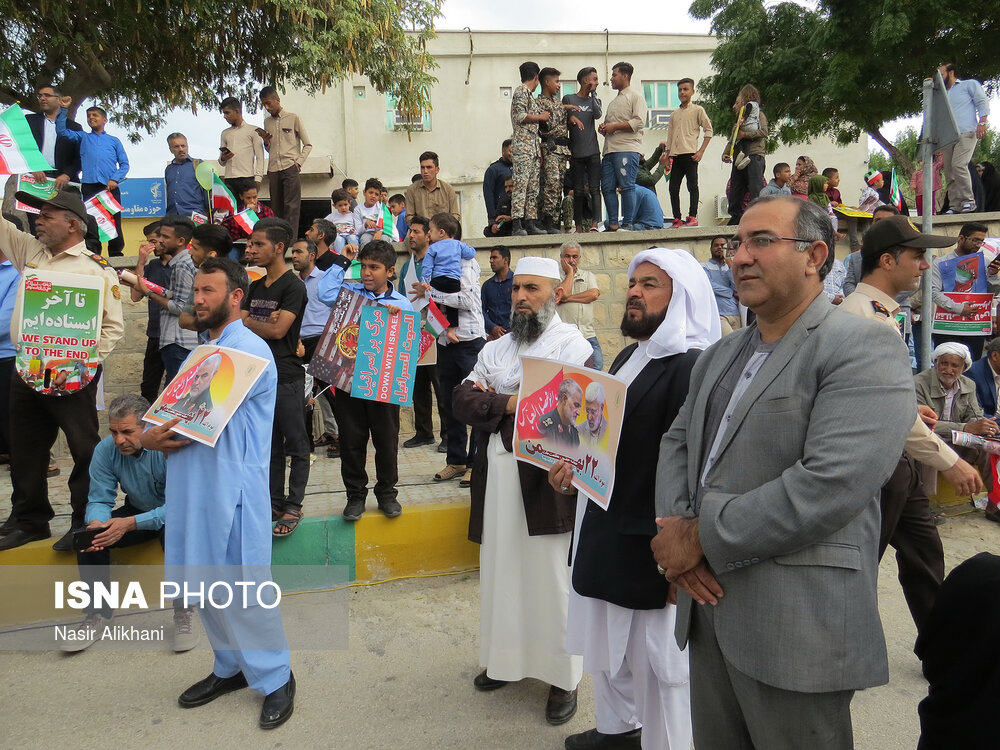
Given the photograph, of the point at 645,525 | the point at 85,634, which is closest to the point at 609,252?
the point at 645,525

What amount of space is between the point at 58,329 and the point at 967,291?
8388 millimetres

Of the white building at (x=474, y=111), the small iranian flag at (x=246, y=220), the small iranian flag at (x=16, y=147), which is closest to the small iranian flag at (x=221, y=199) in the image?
the small iranian flag at (x=246, y=220)

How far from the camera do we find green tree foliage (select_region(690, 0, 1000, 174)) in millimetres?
12617

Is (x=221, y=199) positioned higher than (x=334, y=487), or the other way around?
(x=221, y=199)

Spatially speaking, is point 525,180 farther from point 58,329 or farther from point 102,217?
point 58,329

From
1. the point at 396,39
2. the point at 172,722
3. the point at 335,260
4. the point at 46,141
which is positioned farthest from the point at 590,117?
the point at 172,722

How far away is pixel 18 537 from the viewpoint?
4.47 meters

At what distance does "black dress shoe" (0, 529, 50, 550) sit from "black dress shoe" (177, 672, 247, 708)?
5.75 ft

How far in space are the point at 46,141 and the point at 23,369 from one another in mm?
5823

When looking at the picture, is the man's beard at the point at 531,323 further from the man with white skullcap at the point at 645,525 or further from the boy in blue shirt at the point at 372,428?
the boy in blue shirt at the point at 372,428

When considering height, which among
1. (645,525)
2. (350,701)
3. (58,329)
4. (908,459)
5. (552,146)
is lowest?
(350,701)

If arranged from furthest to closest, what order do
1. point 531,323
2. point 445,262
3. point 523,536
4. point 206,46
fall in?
point 206,46 → point 445,262 → point 531,323 → point 523,536

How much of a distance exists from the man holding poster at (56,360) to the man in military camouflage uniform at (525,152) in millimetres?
5368

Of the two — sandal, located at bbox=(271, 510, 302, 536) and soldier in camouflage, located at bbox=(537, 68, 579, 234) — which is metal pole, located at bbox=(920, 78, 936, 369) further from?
sandal, located at bbox=(271, 510, 302, 536)
